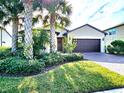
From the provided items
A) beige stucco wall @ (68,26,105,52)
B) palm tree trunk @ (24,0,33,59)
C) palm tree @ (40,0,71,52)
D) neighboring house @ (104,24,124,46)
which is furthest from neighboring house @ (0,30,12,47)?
palm tree trunk @ (24,0,33,59)

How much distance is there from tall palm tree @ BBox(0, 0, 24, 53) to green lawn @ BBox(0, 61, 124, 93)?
387 inches

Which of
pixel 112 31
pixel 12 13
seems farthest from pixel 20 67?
pixel 112 31

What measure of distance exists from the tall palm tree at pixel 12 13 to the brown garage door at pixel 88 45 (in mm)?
11996

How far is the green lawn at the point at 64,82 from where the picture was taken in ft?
35.8

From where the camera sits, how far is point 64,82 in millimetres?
11828

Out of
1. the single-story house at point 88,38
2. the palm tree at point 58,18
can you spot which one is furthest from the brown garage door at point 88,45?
the palm tree at point 58,18

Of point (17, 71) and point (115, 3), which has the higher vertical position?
point (115, 3)

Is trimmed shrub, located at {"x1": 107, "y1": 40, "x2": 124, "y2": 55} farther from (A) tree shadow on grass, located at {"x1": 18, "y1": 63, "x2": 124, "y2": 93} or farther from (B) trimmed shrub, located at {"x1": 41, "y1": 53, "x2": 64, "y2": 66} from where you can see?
(A) tree shadow on grass, located at {"x1": 18, "y1": 63, "x2": 124, "y2": 93}

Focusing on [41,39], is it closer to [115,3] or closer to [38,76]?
[38,76]

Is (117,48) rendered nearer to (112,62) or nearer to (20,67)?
(112,62)

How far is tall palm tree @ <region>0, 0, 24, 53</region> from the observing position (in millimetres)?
21216

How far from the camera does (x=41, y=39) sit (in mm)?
22453

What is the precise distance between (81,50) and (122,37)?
614 cm

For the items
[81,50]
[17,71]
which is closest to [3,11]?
[17,71]
